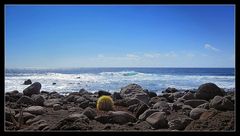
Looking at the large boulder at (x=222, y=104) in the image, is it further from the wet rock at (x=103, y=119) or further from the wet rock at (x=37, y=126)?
the wet rock at (x=37, y=126)

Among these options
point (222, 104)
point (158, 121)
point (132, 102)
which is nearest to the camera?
point (158, 121)

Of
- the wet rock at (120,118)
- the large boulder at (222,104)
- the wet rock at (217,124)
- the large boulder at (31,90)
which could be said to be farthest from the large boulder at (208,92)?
the large boulder at (31,90)

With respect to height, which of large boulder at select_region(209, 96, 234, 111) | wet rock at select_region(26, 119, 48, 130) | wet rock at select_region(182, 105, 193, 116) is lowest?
wet rock at select_region(182, 105, 193, 116)

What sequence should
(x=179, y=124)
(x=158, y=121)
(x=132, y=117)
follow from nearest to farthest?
(x=179, y=124), (x=158, y=121), (x=132, y=117)

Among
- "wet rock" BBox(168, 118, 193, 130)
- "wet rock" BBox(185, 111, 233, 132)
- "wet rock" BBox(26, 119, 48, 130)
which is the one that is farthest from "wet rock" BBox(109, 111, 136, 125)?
"wet rock" BBox(185, 111, 233, 132)

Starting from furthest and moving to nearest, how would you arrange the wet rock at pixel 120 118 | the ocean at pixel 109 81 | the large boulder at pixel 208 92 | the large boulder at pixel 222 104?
the ocean at pixel 109 81
the large boulder at pixel 208 92
the large boulder at pixel 222 104
the wet rock at pixel 120 118

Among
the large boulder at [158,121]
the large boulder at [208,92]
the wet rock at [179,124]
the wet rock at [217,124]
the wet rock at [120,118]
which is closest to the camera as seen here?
the wet rock at [217,124]

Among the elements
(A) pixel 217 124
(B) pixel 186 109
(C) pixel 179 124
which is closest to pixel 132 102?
(B) pixel 186 109

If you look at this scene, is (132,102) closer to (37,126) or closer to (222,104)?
(222,104)

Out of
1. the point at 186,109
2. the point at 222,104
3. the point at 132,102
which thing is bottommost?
the point at 186,109

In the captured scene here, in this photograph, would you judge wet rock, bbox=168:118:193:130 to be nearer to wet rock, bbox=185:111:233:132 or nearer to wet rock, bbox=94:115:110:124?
wet rock, bbox=185:111:233:132

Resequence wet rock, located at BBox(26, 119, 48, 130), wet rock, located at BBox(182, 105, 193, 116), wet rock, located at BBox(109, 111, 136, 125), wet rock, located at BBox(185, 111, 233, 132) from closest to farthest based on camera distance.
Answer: wet rock, located at BBox(185, 111, 233, 132), wet rock, located at BBox(26, 119, 48, 130), wet rock, located at BBox(109, 111, 136, 125), wet rock, located at BBox(182, 105, 193, 116)

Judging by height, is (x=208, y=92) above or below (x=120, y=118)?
above
